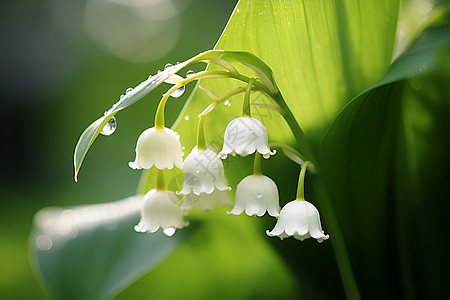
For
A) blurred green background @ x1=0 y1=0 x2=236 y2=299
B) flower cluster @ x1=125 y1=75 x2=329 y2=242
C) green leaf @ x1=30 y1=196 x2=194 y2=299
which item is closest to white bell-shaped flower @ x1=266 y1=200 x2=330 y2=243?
flower cluster @ x1=125 y1=75 x2=329 y2=242

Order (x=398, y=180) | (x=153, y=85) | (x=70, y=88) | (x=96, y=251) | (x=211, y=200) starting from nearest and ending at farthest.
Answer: (x=153, y=85), (x=211, y=200), (x=398, y=180), (x=96, y=251), (x=70, y=88)

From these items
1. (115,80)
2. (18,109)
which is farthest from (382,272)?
(18,109)

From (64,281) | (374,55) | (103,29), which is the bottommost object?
(64,281)

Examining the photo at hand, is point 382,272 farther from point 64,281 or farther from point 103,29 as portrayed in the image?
point 103,29

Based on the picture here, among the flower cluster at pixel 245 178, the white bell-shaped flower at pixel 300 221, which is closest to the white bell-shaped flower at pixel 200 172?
the flower cluster at pixel 245 178

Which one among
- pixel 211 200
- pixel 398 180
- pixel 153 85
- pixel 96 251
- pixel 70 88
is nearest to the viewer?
pixel 153 85

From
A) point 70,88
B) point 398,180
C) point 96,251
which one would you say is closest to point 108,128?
point 96,251

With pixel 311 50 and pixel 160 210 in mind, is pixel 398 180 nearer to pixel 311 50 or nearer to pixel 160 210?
pixel 311 50
